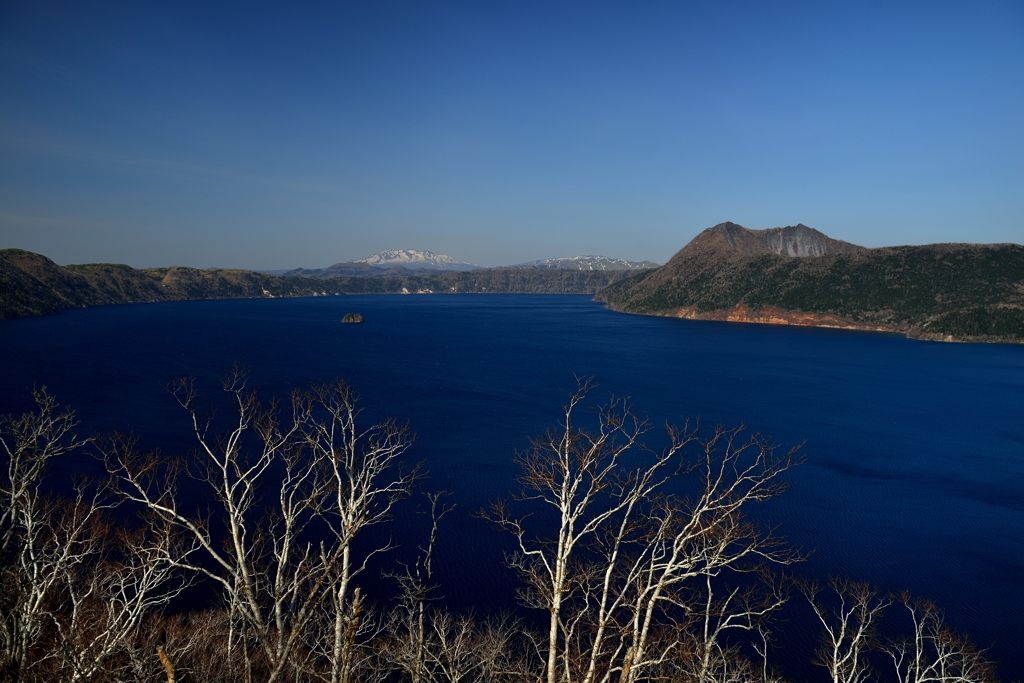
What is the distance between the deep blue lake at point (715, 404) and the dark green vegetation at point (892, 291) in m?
10.7

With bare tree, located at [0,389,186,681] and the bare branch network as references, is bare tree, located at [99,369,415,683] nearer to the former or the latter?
the bare branch network

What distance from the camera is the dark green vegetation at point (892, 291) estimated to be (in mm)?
128500

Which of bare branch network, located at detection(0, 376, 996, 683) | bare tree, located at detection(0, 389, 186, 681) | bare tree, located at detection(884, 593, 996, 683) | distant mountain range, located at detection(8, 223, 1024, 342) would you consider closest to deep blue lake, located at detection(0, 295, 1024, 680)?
bare tree, located at detection(884, 593, 996, 683)

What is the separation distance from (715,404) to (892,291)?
386 ft

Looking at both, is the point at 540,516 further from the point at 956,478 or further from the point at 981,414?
the point at 981,414

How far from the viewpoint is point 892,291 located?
15112 centimetres

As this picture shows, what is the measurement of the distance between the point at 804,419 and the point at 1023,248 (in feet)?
485

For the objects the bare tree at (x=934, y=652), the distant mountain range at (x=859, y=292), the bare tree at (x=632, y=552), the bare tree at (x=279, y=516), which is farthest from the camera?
the distant mountain range at (x=859, y=292)

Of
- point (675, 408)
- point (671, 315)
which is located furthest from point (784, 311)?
point (675, 408)

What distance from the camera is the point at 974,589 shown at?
94.0ft

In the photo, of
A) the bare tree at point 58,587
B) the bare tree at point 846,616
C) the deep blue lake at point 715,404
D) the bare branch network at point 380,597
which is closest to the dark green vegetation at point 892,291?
Answer: the deep blue lake at point 715,404

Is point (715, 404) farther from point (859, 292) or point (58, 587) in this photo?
point (859, 292)

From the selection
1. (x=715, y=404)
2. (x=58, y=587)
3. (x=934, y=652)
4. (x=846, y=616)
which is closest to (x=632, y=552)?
(x=846, y=616)

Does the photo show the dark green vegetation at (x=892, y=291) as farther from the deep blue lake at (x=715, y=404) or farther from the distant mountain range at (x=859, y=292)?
the deep blue lake at (x=715, y=404)
